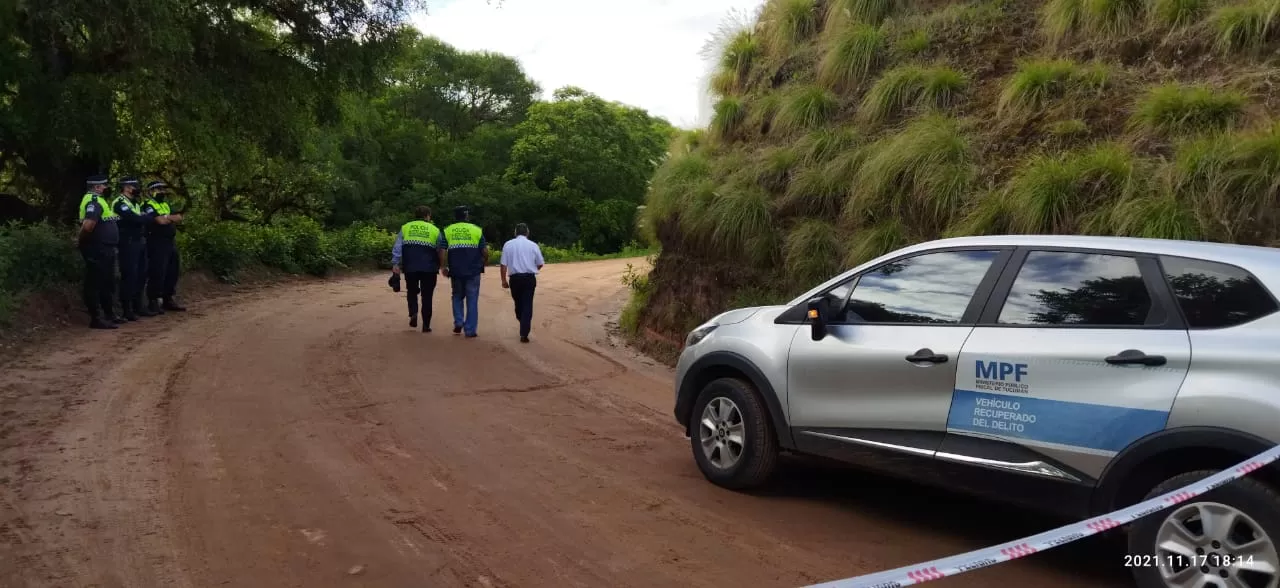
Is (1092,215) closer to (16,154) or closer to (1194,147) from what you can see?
(1194,147)

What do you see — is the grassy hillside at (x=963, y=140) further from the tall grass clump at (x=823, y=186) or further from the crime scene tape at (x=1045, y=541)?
the crime scene tape at (x=1045, y=541)

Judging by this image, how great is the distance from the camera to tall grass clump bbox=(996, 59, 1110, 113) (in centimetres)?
961

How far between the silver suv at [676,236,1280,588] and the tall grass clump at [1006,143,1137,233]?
3.22 metres

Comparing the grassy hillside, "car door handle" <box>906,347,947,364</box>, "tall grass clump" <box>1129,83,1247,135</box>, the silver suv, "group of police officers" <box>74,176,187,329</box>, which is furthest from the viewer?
"group of police officers" <box>74,176,187,329</box>

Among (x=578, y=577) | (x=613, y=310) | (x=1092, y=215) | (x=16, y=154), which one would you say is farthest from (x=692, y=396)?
(x=16, y=154)

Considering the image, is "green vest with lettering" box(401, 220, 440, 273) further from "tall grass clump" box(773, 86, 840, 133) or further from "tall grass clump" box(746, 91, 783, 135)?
"tall grass clump" box(773, 86, 840, 133)

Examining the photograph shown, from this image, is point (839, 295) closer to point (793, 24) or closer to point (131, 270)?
point (793, 24)

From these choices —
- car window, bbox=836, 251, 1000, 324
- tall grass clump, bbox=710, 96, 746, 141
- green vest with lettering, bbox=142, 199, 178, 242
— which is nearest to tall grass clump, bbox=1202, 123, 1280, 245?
car window, bbox=836, 251, 1000, 324

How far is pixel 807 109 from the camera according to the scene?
470 inches

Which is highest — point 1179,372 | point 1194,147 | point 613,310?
point 1194,147

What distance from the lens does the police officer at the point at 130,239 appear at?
12219 millimetres

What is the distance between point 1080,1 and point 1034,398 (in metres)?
8.07

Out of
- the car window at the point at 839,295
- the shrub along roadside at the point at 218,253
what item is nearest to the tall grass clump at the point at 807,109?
the car window at the point at 839,295

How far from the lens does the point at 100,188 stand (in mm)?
11594
